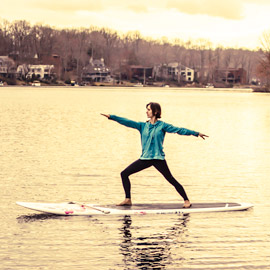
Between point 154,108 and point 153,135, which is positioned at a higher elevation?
point 154,108

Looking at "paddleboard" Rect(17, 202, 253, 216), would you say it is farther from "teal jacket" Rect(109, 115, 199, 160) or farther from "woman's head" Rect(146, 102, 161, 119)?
"woman's head" Rect(146, 102, 161, 119)

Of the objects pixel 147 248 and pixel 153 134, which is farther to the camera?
pixel 153 134

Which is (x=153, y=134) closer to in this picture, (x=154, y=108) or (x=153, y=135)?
(x=153, y=135)

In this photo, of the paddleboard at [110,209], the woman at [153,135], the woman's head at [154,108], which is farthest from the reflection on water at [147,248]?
the woman's head at [154,108]

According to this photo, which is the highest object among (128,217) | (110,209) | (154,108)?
(154,108)

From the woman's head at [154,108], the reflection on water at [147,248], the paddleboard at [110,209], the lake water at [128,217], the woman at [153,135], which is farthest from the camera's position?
the paddleboard at [110,209]

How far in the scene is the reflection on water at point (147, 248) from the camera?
10.2 meters

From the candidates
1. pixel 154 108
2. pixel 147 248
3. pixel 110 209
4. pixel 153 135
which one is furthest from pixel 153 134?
pixel 147 248

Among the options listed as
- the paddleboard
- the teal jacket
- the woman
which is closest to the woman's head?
the woman

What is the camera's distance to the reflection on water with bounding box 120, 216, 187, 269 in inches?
404

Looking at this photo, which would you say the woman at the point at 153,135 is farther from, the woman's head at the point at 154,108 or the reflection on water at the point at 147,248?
the reflection on water at the point at 147,248

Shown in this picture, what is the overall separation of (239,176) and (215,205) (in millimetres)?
7455

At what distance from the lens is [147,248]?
11203mm

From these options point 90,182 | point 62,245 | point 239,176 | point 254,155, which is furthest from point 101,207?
point 254,155
